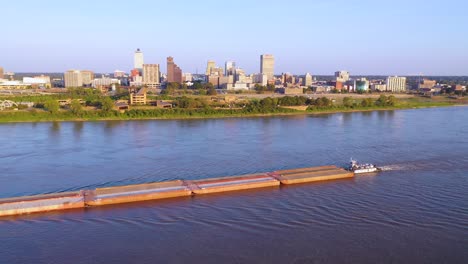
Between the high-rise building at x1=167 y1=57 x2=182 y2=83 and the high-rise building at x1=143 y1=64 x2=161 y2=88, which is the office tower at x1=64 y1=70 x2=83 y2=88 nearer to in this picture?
the high-rise building at x1=143 y1=64 x2=161 y2=88

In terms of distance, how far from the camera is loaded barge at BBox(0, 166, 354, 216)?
5.96 m

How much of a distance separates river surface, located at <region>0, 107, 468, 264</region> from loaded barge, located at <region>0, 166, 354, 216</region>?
16 cm

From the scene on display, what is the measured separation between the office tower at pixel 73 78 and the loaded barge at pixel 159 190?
3841 centimetres

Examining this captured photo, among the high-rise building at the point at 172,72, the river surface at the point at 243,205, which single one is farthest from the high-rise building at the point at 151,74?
the river surface at the point at 243,205

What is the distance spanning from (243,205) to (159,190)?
4.58ft

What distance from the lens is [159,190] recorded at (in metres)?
6.63

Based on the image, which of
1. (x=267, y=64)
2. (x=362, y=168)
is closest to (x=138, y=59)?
(x=267, y=64)

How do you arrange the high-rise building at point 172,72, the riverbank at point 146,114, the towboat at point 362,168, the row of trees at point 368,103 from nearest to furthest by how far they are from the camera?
the towboat at point 362,168
the riverbank at point 146,114
the row of trees at point 368,103
the high-rise building at point 172,72

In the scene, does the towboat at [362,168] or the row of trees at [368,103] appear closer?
the towboat at [362,168]

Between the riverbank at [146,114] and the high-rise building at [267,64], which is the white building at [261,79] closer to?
the high-rise building at [267,64]

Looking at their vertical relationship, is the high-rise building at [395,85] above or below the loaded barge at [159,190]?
above

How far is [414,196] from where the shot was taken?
6.52 m

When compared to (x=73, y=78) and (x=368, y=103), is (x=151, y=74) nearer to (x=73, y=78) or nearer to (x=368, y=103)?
(x=73, y=78)

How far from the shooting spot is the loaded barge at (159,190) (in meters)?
5.96
